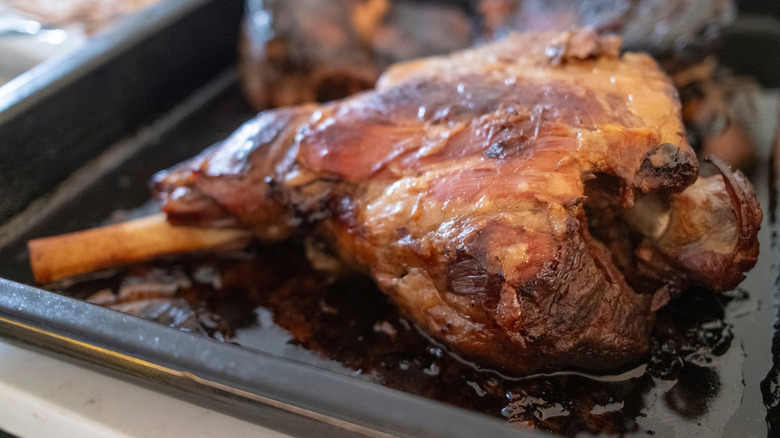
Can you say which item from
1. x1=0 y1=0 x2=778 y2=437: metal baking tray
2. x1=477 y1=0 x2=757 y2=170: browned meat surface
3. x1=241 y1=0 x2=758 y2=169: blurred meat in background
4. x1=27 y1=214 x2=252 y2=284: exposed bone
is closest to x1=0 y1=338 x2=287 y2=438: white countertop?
x1=0 y1=0 x2=778 y2=437: metal baking tray

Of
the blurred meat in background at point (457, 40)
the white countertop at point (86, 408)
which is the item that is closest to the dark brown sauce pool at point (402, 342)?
the white countertop at point (86, 408)

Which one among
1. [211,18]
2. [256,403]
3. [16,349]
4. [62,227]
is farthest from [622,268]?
[211,18]

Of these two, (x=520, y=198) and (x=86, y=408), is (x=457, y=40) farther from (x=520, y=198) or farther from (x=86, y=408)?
(x=86, y=408)

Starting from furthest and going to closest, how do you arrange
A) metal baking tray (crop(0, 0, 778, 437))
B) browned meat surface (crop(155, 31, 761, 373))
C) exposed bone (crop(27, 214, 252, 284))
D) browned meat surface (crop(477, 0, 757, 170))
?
browned meat surface (crop(477, 0, 757, 170)), exposed bone (crop(27, 214, 252, 284)), browned meat surface (crop(155, 31, 761, 373)), metal baking tray (crop(0, 0, 778, 437))

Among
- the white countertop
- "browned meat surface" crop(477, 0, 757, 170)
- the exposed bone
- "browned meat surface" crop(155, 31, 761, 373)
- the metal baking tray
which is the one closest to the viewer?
the metal baking tray

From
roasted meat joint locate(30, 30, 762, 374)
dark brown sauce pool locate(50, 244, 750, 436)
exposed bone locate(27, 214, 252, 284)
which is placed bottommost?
dark brown sauce pool locate(50, 244, 750, 436)

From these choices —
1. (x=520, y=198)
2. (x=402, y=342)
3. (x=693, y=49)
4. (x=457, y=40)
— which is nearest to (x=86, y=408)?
→ (x=402, y=342)

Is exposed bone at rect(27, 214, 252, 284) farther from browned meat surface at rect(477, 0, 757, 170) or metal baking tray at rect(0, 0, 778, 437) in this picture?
browned meat surface at rect(477, 0, 757, 170)

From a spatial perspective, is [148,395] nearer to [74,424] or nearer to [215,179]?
[74,424]
